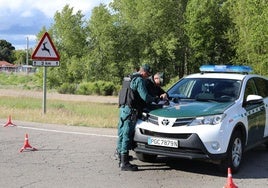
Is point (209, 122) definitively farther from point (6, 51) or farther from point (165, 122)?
point (6, 51)

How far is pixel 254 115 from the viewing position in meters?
8.08

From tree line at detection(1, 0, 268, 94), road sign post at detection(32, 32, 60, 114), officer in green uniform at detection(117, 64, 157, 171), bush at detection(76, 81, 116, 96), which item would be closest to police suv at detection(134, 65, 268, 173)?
officer in green uniform at detection(117, 64, 157, 171)

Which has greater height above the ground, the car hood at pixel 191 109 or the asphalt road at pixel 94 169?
the car hood at pixel 191 109

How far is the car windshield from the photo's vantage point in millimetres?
8016

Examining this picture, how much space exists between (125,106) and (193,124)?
1230 mm

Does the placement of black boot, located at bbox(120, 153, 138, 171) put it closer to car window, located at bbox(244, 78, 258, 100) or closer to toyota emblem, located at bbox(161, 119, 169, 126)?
toyota emblem, located at bbox(161, 119, 169, 126)

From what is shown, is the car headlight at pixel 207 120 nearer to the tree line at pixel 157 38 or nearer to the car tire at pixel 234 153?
the car tire at pixel 234 153

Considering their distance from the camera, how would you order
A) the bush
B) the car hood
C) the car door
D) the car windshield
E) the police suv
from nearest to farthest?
the police suv → the car hood → the car door → the car windshield → the bush

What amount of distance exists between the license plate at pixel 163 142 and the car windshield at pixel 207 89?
1.41 metres

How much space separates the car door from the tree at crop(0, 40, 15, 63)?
156774 millimetres

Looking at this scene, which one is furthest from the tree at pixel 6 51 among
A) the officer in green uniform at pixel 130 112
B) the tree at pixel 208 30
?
the officer in green uniform at pixel 130 112

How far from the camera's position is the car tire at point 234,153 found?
23.1 ft

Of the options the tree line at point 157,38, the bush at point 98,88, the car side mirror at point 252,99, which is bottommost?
the bush at point 98,88

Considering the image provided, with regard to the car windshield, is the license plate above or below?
below
